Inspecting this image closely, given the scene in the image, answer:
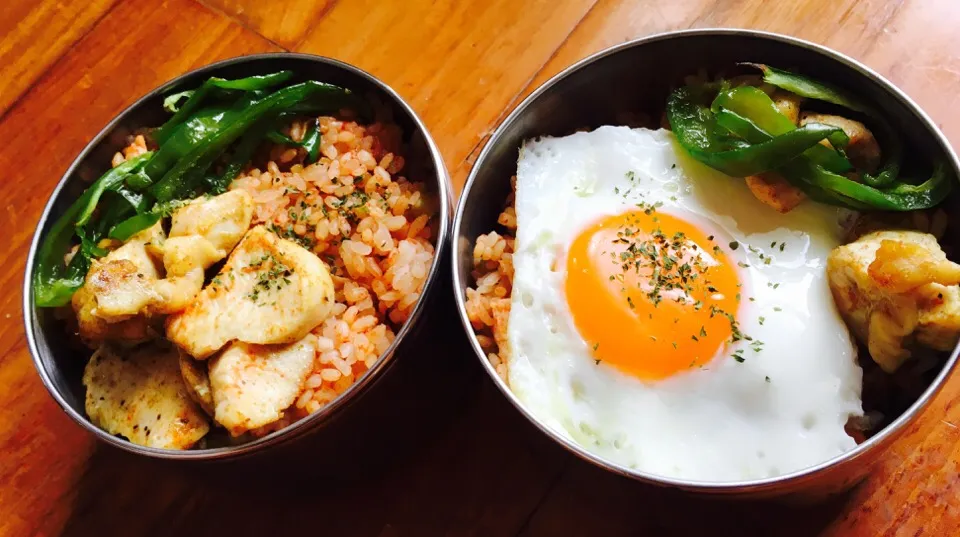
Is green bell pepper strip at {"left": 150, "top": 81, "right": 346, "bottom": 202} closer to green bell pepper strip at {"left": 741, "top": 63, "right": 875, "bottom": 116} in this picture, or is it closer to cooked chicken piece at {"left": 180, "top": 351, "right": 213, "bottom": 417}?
cooked chicken piece at {"left": 180, "top": 351, "right": 213, "bottom": 417}

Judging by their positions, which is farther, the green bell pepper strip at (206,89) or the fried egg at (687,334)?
the green bell pepper strip at (206,89)

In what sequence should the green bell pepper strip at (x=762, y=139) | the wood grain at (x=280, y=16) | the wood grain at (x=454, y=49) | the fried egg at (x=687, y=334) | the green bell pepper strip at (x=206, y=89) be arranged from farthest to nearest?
the wood grain at (x=280, y=16) < the wood grain at (x=454, y=49) < the green bell pepper strip at (x=206, y=89) < the green bell pepper strip at (x=762, y=139) < the fried egg at (x=687, y=334)

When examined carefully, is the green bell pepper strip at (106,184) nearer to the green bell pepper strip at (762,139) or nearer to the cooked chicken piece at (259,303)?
the cooked chicken piece at (259,303)

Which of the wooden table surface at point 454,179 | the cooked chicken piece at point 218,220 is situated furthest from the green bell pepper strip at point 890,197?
the cooked chicken piece at point 218,220

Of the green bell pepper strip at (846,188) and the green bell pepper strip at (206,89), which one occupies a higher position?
the green bell pepper strip at (846,188)

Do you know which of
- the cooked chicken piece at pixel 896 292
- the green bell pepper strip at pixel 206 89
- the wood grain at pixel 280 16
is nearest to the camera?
the cooked chicken piece at pixel 896 292

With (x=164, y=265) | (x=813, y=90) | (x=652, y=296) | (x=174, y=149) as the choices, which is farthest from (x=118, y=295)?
(x=813, y=90)
